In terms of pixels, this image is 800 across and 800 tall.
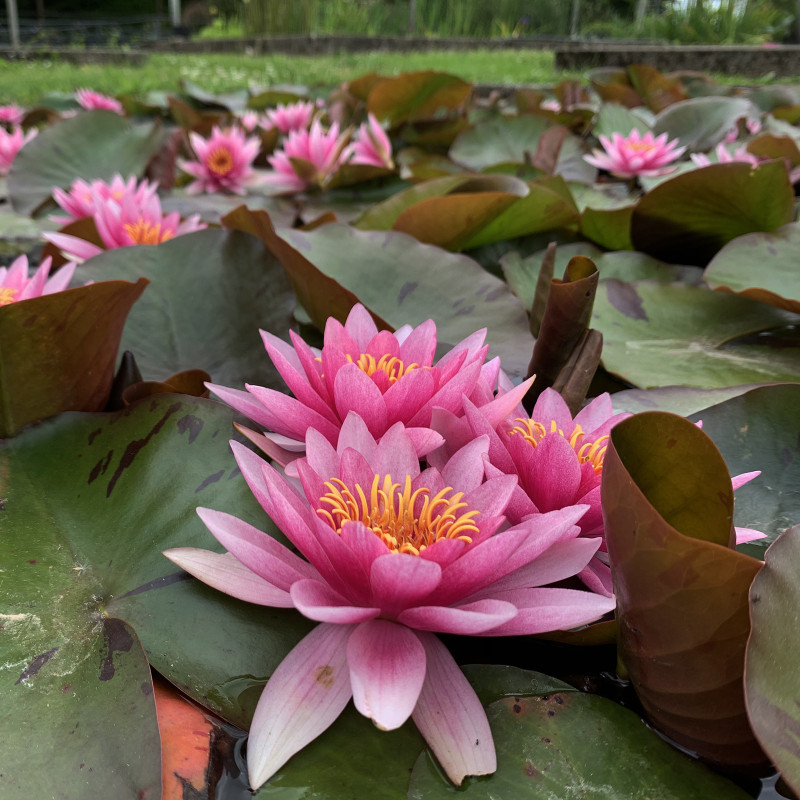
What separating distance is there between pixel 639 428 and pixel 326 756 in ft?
0.88

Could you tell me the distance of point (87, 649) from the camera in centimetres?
45

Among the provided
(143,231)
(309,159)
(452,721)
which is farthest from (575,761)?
(309,159)

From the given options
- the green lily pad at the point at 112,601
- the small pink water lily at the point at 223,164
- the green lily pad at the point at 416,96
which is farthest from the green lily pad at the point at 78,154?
the green lily pad at the point at 112,601

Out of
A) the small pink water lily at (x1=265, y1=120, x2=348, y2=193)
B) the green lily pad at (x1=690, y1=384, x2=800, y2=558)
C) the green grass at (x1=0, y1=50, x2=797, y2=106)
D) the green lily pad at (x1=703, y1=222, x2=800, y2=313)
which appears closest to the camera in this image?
the green lily pad at (x1=690, y1=384, x2=800, y2=558)

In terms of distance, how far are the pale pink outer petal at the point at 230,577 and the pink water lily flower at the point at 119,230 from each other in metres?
0.67

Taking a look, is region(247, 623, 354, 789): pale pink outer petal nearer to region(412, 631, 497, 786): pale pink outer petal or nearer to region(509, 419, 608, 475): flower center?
region(412, 631, 497, 786): pale pink outer petal

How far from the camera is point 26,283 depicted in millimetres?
782

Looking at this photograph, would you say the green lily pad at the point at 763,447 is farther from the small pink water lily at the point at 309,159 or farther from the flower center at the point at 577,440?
the small pink water lily at the point at 309,159

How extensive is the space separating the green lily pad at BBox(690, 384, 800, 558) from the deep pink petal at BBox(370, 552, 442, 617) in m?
0.32

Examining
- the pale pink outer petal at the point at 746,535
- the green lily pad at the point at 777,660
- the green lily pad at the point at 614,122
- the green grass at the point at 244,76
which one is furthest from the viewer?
the green grass at the point at 244,76

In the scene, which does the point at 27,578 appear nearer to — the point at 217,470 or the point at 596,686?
the point at 217,470

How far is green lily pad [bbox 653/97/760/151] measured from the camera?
5.90ft

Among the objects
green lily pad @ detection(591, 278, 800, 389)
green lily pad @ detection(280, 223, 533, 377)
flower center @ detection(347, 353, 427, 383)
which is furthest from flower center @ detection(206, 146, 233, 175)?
flower center @ detection(347, 353, 427, 383)

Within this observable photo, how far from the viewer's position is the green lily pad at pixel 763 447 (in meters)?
0.55
